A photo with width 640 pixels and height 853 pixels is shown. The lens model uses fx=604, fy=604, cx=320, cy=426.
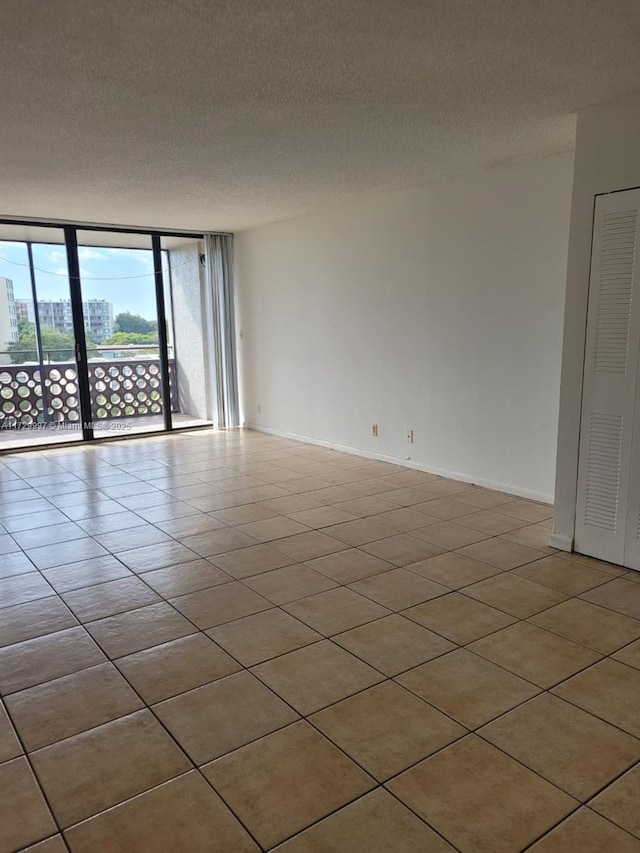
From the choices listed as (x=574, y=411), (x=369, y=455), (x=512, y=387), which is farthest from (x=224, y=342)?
(x=574, y=411)

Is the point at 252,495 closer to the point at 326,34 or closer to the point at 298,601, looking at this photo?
the point at 298,601

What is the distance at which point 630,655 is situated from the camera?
2307 mm

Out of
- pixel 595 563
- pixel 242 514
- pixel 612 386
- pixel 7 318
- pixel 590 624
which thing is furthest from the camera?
pixel 7 318

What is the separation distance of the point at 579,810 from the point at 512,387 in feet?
10.2

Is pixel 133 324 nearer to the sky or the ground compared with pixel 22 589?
nearer to the sky

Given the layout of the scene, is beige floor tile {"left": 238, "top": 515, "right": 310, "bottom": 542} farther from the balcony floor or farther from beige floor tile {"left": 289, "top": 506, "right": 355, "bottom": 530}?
the balcony floor

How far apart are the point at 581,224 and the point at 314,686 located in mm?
2575

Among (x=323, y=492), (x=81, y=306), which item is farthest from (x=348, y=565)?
(x=81, y=306)

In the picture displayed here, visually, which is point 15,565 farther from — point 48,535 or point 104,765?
point 104,765

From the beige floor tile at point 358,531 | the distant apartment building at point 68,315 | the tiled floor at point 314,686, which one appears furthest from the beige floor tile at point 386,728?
the distant apartment building at point 68,315

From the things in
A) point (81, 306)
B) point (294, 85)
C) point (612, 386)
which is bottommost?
point (612, 386)

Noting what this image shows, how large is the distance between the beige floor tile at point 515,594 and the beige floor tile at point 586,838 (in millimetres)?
1106

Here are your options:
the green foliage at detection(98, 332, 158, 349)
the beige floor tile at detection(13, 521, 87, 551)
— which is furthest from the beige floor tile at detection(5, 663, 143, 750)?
the green foliage at detection(98, 332, 158, 349)

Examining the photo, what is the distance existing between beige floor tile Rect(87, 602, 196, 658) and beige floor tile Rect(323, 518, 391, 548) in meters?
1.20
